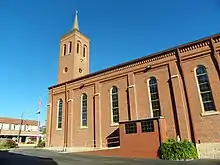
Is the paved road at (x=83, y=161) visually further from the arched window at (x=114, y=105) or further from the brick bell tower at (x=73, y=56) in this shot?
the brick bell tower at (x=73, y=56)

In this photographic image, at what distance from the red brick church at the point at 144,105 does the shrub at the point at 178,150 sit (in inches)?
36.0

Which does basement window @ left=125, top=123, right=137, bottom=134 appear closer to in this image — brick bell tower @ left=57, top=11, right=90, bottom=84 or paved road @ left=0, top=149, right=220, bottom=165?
paved road @ left=0, top=149, right=220, bottom=165

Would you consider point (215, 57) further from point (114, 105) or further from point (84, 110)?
point (84, 110)

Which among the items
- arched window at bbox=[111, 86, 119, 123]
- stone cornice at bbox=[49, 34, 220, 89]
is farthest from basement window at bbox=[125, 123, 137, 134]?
stone cornice at bbox=[49, 34, 220, 89]

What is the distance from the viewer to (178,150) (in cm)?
1634

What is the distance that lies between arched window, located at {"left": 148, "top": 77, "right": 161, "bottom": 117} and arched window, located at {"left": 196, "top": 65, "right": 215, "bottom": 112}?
169 inches

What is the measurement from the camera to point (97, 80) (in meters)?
26.8

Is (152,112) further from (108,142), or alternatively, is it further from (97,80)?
(97,80)

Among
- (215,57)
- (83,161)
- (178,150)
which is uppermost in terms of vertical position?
(215,57)

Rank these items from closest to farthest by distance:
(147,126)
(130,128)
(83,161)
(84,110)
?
(83,161) → (147,126) → (130,128) → (84,110)

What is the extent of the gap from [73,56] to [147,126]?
20.9 meters

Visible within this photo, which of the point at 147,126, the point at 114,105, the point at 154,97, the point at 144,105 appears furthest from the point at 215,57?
the point at 114,105

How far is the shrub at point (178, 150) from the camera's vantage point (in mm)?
16203

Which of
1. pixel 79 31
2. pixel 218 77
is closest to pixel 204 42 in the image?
pixel 218 77
